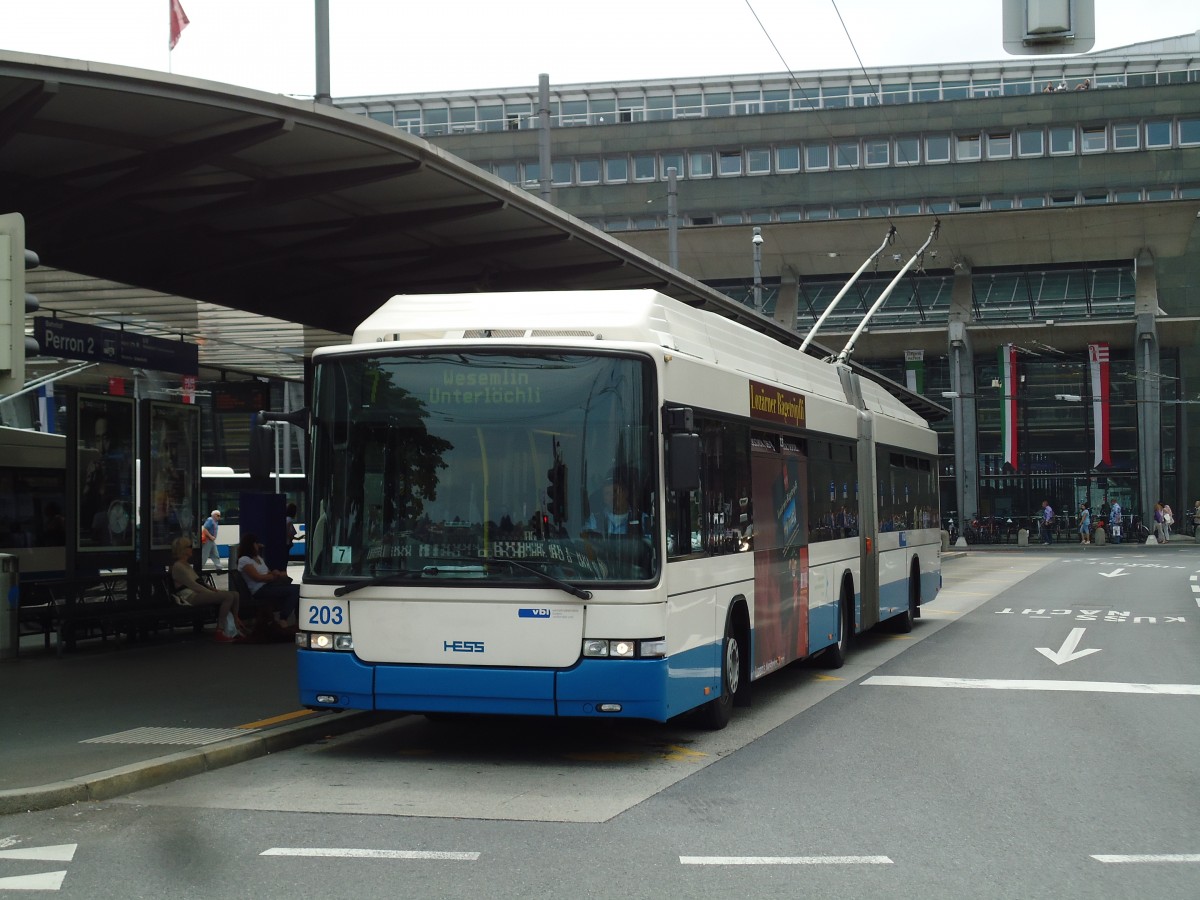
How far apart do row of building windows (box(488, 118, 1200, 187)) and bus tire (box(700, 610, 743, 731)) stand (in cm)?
5012

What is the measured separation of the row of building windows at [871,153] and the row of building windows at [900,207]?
159 centimetres

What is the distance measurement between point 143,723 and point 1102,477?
54102mm

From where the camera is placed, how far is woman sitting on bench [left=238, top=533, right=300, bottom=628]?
17078mm

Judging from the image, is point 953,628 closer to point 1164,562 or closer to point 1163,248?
point 1164,562

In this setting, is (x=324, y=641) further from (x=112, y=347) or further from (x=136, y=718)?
(x=112, y=347)

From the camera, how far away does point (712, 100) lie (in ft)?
220

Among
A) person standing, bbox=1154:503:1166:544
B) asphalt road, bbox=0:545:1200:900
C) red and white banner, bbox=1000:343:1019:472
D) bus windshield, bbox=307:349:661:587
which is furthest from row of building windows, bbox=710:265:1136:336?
bus windshield, bbox=307:349:661:587

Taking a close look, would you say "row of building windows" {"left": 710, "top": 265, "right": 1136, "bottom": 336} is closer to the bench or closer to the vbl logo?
the bench

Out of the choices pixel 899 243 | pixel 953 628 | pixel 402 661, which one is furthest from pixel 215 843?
pixel 899 243

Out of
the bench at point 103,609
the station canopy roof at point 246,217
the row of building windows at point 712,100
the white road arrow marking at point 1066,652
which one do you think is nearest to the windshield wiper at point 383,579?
the station canopy roof at point 246,217

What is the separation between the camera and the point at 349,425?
9625mm

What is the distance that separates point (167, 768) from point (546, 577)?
2537mm

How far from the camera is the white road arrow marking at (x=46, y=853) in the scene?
6859mm

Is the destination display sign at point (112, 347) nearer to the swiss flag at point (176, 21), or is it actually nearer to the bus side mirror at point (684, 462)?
the swiss flag at point (176, 21)
